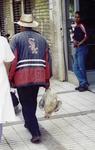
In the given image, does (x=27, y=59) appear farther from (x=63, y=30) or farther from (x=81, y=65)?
(x=63, y=30)

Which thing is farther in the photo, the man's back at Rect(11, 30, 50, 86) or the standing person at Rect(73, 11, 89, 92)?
the standing person at Rect(73, 11, 89, 92)

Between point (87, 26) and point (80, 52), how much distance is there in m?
1.10

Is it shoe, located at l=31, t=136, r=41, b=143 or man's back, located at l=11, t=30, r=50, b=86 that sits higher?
man's back, located at l=11, t=30, r=50, b=86

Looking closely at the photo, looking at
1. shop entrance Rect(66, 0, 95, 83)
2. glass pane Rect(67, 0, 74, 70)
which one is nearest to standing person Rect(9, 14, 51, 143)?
shop entrance Rect(66, 0, 95, 83)

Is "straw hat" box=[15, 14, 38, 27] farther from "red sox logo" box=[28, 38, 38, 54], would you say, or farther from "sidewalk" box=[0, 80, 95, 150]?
"sidewalk" box=[0, 80, 95, 150]

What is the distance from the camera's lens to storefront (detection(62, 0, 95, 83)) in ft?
39.4

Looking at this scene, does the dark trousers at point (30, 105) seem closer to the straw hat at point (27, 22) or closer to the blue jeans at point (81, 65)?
the straw hat at point (27, 22)

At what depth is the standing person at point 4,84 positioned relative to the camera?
249 inches

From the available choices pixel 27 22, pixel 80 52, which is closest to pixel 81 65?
pixel 80 52

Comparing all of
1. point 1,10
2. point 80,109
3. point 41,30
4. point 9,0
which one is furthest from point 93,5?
point 1,10

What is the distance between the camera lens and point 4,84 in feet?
20.8

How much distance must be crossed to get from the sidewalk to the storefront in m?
2.43

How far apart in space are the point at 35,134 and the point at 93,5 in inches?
227

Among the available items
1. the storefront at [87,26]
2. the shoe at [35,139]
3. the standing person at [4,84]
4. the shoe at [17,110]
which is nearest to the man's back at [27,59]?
the standing person at [4,84]
